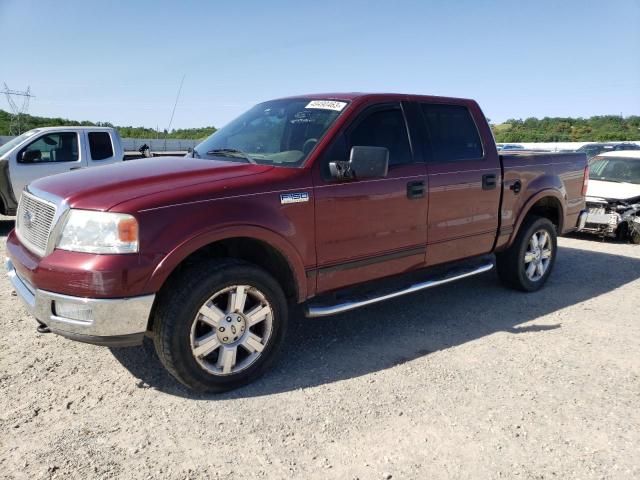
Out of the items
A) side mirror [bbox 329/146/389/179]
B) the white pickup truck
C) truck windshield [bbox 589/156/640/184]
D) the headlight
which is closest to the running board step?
side mirror [bbox 329/146/389/179]

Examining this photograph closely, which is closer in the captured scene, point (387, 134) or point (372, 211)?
point (372, 211)

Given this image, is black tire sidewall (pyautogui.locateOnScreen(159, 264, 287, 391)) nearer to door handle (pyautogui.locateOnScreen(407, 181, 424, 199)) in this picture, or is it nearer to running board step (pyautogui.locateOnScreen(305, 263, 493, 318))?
running board step (pyautogui.locateOnScreen(305, 263, 493, 318))

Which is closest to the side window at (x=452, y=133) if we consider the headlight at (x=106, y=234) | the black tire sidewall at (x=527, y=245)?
the black tire sidewall at (x=527, y=245)

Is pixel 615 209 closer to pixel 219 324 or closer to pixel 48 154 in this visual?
pixel 219 324

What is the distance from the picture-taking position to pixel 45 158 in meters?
9.17

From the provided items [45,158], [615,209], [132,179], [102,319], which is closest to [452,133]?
[132,179]

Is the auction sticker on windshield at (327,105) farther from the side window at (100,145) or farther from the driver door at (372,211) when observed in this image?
the side window at (100,145)

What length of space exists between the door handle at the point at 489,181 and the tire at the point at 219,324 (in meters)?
2.33

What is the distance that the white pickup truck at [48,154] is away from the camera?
8.78 m

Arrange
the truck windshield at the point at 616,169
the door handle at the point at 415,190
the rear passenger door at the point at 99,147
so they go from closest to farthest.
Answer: the door handle at the point at 415,190 < the rear passenger door at the point at 99,147 < the truck windshield at the point at 616,169

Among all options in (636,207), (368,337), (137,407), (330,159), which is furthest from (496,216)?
(636,207)

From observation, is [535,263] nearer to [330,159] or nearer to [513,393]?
[513,393]

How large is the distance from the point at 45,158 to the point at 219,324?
7634 millimetres

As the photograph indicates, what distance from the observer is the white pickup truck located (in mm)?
8781
